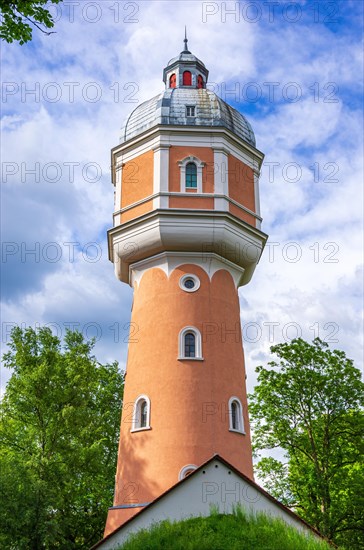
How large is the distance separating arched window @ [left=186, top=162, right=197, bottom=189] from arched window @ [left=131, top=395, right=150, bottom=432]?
6.90 meters

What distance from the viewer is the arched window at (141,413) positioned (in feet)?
57.0

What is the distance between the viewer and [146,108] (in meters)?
21.7

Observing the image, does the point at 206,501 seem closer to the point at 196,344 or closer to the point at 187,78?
the point at 196,344

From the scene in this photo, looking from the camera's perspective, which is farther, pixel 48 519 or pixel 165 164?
pixel 165 164

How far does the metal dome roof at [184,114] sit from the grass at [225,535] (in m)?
13.3

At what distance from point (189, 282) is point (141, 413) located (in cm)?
428

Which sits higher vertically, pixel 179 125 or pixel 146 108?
pixel 146 108

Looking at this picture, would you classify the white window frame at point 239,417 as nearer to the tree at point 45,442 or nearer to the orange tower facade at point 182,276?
the orange tower facade at point 182,276

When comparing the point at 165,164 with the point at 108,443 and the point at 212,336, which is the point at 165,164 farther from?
the point at 108,443

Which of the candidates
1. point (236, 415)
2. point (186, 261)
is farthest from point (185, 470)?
point (186, 261)

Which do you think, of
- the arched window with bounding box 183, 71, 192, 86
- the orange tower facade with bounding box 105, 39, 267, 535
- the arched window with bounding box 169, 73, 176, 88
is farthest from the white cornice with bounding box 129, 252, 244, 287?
the arched window with bounding box 169, 73, 176, 88

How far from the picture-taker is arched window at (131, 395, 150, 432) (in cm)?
1738

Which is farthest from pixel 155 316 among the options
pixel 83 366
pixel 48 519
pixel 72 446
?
pixel 48 519

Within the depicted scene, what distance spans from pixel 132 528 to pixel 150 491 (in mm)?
4688
